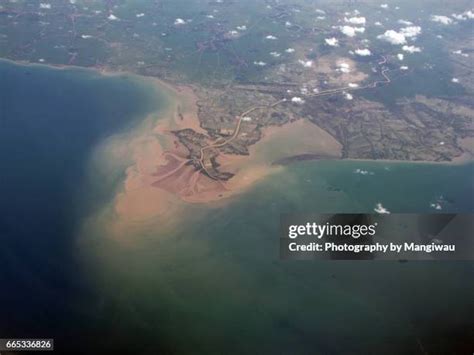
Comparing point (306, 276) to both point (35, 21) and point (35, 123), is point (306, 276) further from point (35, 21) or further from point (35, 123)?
point (35, 21)

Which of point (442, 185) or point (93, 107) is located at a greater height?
point (93, 107)

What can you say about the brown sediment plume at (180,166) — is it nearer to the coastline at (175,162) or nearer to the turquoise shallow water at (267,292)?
the coastline at (175,162)

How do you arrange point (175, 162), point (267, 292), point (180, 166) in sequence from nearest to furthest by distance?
1. point (267, 292)
2. point (180, 166)
3. point (175, 162)

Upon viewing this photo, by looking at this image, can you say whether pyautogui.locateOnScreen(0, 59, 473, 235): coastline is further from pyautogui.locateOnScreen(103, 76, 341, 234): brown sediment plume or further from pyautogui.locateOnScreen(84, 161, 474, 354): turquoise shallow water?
pyautogui.locateOnScreen(84, 161, 474, 354): turquoise shallow water

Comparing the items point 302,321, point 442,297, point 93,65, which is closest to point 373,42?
point 93,65

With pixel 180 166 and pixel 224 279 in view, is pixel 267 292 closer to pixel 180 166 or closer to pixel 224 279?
pixel 224 279

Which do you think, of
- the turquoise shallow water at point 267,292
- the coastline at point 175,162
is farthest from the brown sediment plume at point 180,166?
the turquoise shallow water at point 267,292

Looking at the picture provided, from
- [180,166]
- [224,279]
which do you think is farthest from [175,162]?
[224,279]

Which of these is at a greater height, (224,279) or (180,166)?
(180,166)
